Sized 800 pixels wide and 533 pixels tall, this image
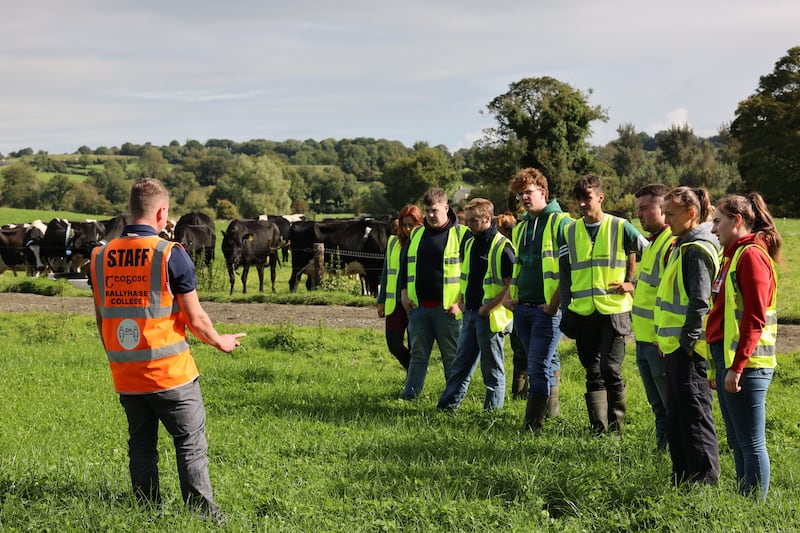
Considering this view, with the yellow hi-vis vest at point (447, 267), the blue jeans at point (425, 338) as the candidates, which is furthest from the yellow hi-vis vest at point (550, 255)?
the blue jeans at point (425, 338)

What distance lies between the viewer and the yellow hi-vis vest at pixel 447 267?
7.75m

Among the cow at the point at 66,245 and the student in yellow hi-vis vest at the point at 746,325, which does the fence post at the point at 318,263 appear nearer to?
the cow at the point at 66,245

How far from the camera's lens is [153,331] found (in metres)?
4.39

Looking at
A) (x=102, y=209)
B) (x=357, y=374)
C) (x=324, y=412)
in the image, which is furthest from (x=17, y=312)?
(x=102, y=209)

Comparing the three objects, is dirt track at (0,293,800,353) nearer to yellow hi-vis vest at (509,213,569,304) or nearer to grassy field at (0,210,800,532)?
grassy field at (0,210,800,532)

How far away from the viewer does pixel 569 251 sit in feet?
21.5

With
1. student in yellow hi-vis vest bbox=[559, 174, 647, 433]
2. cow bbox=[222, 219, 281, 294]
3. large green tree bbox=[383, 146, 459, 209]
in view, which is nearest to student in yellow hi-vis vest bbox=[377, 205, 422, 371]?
student in yellow hi-vis vest bbox=[559, 174, 647, 433]

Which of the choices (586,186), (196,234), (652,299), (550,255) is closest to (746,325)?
(652,299)

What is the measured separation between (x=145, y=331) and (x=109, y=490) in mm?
1252

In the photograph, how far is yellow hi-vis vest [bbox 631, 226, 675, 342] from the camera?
5828mm

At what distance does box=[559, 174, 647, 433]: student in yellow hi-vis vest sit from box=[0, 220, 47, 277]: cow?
2478cm

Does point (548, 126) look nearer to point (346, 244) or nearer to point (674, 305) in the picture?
point (346, 244)

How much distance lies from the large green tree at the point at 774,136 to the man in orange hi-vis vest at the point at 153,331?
46.5 metres

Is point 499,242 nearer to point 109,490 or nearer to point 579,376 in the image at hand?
point 579,376
